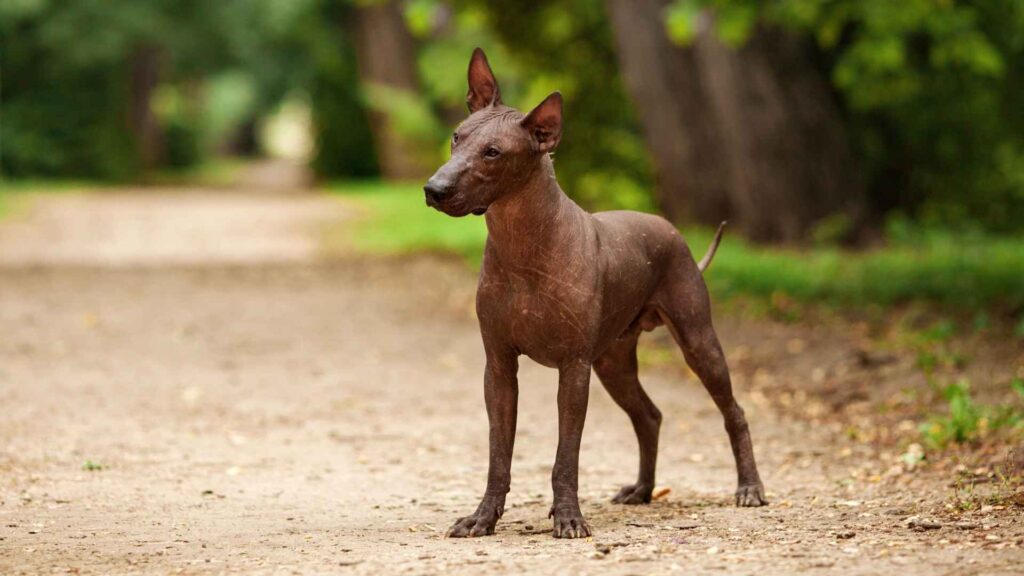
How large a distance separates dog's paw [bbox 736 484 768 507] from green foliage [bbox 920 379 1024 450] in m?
1.71

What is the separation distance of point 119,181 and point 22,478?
120 ft

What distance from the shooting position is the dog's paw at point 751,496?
7.07m

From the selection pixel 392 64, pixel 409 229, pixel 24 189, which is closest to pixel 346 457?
pixel 409 229

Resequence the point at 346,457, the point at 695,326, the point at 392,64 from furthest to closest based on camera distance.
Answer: the point at 392,64
the point at 346,457
the point at 695,326

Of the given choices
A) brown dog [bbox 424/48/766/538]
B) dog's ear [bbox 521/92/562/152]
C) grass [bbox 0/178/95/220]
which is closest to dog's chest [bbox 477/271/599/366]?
brown dog [bbox 424/48/766/538]

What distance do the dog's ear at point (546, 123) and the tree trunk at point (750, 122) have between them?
35.1ft

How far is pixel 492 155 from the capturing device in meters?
5.95

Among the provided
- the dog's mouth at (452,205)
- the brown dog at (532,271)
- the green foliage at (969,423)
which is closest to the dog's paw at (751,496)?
the brown dog at (532,271)

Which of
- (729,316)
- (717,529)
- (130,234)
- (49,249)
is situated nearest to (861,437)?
(717,529)

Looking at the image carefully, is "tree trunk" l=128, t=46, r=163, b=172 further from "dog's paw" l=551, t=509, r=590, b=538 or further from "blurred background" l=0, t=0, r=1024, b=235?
"dog's paw" l=551, t=509, r=590, b=538

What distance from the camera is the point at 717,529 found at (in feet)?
20.7

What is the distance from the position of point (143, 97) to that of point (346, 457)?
132 feet

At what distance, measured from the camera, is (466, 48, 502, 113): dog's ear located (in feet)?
20.5

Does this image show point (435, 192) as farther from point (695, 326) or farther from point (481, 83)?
point (695, 326)
